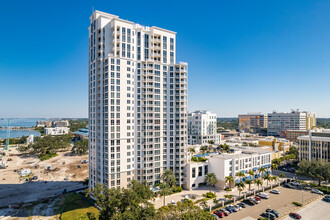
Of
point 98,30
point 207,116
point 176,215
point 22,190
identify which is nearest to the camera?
point 176,215

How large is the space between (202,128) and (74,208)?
94.0 m

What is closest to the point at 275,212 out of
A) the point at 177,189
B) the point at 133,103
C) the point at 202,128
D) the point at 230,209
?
the point at 230,209

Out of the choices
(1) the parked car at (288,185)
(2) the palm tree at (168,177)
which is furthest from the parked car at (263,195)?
(2) the palm tree at (168,177)

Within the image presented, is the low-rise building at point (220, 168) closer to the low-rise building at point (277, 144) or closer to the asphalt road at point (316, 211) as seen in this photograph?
the asphalt road at point (316, 211)

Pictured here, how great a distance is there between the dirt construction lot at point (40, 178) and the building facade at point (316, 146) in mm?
95274

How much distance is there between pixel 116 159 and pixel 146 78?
1034 inches

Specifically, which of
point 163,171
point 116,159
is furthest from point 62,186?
point 163,171

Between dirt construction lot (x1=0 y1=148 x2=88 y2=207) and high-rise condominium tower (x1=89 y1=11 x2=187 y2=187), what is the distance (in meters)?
22.3

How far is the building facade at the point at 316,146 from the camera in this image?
83.9 meters

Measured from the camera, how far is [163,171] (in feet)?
218

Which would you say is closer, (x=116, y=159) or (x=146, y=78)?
(x=116, y=159)

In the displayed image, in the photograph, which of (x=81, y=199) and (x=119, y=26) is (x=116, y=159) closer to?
(x=81, y=199)

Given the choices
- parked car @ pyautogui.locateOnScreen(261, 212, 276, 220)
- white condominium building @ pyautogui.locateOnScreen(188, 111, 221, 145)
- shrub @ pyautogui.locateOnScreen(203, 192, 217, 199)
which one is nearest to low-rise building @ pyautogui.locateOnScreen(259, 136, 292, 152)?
white condominium building @ pyautogui.locateOnScreen(188, 111, 221, 145)

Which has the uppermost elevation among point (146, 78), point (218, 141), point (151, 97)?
point (146, 78)
